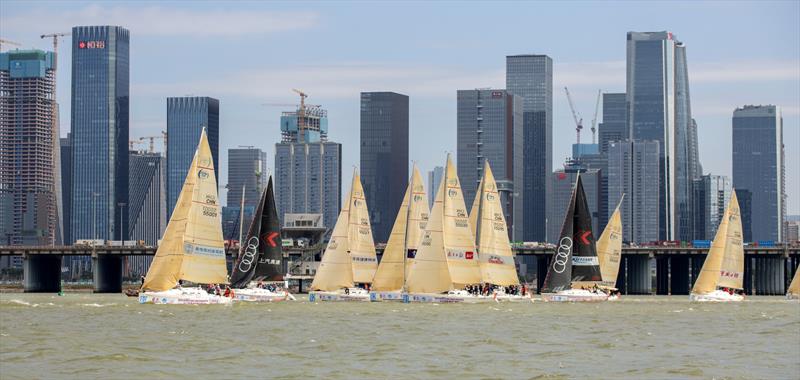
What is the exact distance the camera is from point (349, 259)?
119 metres

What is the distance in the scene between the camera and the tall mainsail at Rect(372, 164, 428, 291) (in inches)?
4466

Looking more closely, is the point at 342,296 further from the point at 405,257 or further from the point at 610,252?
the point at 610,252

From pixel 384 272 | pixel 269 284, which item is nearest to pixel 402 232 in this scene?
pixel 384 272

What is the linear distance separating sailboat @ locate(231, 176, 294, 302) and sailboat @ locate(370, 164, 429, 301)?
908 centimetres

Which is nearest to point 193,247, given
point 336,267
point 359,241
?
point 336,267

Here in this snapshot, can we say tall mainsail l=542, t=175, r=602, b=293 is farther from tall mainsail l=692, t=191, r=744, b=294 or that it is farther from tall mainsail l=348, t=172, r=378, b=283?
tall mainsail l=692, t=191, r=744, b=294

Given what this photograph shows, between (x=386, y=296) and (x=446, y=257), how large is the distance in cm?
872

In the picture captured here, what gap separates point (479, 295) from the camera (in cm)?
11025

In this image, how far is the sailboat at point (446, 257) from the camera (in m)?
106

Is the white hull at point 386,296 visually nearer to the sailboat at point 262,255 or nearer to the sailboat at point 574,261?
the sailboat at point 262,255

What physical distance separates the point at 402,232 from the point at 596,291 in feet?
56.9

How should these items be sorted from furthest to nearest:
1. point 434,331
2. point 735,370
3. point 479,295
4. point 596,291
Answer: point 596,291 < point 479,295 < point 434,331 < point 735,370

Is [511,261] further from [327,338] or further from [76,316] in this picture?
[327,338]

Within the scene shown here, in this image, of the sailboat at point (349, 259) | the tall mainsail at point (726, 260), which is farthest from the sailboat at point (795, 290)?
the sailboat at point (349, 259)
